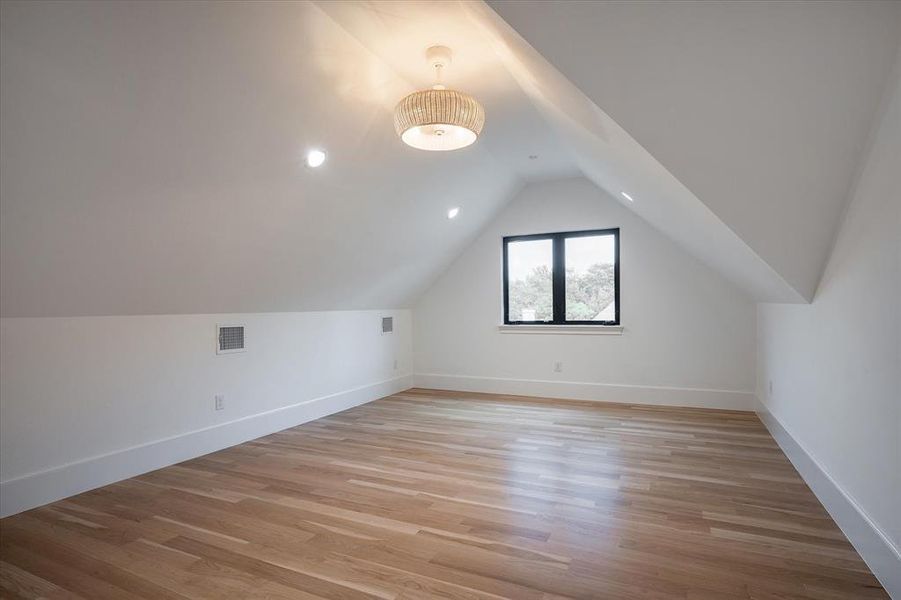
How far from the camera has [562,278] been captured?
597 cm

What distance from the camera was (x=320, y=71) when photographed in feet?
9.07

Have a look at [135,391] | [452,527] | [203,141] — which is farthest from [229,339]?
[452,527]

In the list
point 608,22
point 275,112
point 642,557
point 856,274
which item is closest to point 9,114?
point 275,112

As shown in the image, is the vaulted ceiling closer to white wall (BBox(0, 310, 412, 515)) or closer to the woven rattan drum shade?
white wall (BBox(0, 310, 412, 515))

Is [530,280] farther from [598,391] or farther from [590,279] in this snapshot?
[598,391]

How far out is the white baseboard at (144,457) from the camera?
277 cm

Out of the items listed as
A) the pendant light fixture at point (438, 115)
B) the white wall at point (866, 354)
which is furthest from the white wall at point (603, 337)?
the pendant light fixture at point (438, 115)

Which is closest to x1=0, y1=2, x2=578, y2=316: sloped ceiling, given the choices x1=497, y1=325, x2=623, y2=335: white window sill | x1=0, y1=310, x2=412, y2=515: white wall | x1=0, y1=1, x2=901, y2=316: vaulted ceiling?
x1=0, y1=1, x2=901, y2=316: vaulted ceiling

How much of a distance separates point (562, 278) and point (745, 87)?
13.6 feet

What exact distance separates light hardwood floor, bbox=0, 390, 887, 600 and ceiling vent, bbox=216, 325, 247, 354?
816 mm

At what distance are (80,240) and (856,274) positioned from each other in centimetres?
380

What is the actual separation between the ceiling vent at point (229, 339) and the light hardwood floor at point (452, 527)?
82cm

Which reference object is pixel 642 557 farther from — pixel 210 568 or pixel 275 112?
pixel 275 112

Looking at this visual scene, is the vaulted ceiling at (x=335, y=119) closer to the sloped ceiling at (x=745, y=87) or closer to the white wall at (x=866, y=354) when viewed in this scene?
the sloped ceiling at (x=745, y=87)
